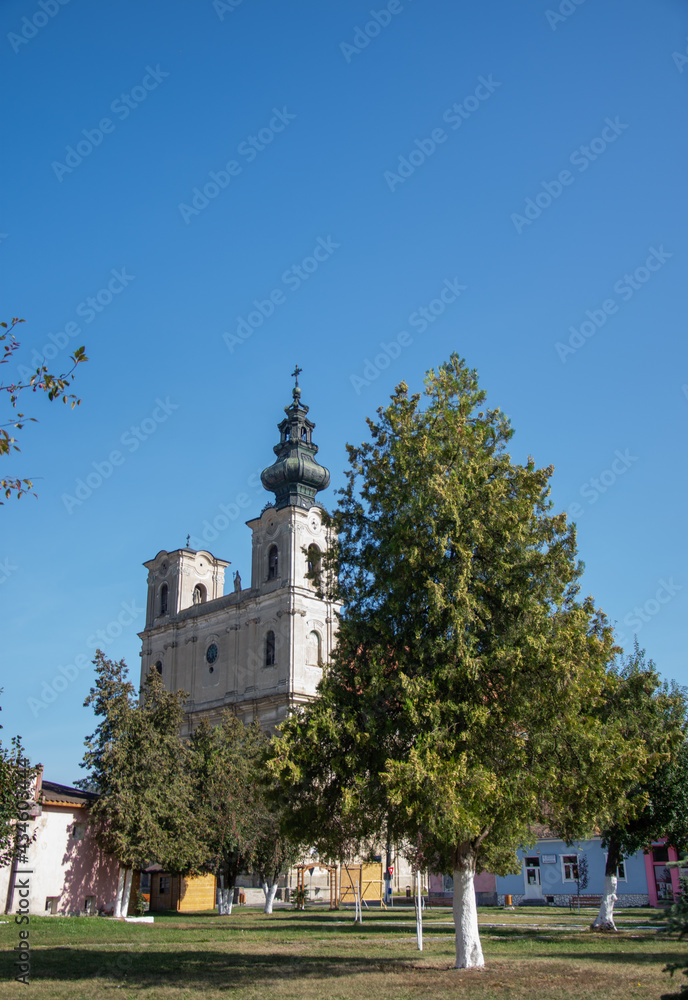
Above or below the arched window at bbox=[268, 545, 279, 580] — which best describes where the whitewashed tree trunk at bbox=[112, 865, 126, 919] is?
below

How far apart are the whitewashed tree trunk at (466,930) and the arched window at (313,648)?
140 ft

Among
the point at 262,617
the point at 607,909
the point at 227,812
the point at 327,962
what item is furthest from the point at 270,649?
the point at 327,962

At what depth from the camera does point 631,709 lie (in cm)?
2377

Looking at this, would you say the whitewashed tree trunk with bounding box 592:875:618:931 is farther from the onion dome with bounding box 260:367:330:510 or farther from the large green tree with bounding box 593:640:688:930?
the onion dome with bounding box 260:367:330:510

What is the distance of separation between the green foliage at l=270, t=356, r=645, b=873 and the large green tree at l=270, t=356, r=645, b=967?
3cm

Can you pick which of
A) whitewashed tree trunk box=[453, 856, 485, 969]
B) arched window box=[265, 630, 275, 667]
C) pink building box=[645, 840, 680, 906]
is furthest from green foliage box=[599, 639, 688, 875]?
arched window box=[265, 630, 275, 667]

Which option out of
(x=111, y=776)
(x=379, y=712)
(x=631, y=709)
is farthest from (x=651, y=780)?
(x=111, y=776)

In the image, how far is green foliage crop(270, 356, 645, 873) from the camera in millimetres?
15344

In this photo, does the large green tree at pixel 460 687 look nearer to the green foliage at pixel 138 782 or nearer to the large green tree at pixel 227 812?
the green foliage at pixel 138 782

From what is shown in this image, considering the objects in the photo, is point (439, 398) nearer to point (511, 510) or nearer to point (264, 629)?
point (511, 510)

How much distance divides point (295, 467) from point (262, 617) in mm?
10825

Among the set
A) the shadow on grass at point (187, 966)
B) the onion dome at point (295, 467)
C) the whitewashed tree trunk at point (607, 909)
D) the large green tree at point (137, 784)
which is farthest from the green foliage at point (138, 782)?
the onion dome at point (295, 467)

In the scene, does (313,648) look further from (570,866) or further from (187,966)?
(187,966)

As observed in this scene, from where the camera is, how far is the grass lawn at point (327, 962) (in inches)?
520
